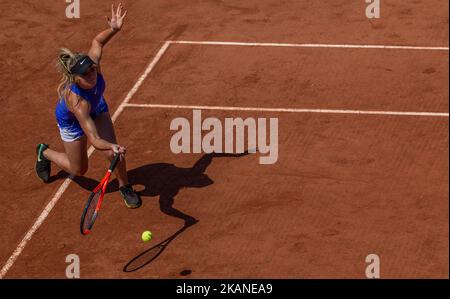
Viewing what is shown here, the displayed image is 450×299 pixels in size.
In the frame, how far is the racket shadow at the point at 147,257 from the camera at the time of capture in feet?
37.1

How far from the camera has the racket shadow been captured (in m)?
11.3

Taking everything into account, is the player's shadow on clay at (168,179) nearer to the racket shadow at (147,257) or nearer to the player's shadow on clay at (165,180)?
the player's shadow on clay at (165,180)

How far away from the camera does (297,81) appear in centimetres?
1581

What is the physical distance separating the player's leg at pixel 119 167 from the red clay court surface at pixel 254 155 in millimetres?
152

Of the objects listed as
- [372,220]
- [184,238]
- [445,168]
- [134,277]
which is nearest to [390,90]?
[445,168]

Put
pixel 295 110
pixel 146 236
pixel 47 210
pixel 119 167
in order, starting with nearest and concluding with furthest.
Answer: pixel 146 236, pixel 119 167, pixel 47 210, pixel 295 110

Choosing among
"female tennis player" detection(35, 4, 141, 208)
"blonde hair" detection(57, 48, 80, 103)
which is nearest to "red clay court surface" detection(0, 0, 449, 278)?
"female tennis player" detection(35, 4, 141, 208)

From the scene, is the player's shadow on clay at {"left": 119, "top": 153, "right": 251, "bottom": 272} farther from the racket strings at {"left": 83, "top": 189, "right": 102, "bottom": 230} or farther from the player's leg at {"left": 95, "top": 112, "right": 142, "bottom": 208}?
the racket strings at {"left": 83, "top": 189, "right": 102, "bottom": 230}

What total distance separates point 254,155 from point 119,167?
7.03ft

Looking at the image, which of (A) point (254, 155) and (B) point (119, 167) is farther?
(A) point (254, 155)

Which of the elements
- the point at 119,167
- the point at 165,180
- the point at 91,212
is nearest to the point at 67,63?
the point at 119,167

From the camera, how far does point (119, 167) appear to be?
12500 millimetres

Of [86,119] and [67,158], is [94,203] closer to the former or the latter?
[86,119]

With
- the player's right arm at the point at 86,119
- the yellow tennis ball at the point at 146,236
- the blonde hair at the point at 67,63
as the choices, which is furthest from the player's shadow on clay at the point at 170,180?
the blonde hair at the point at 67,63
